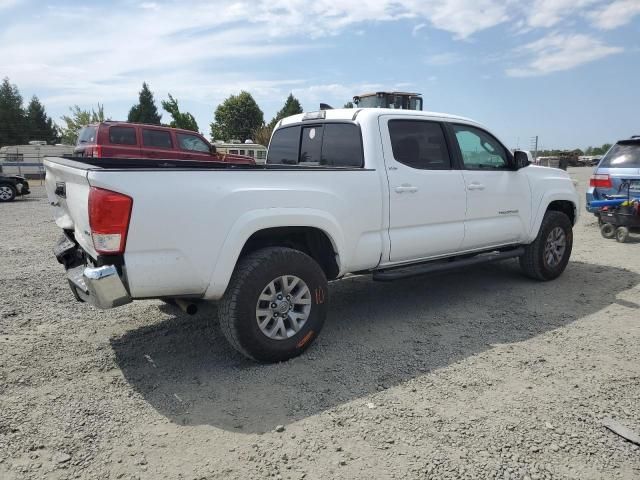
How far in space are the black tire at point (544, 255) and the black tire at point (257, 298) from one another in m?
A: 3.20

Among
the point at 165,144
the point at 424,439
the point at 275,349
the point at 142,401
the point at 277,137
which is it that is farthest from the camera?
the point at 165,144

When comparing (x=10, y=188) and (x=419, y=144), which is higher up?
(x=419, y=144)

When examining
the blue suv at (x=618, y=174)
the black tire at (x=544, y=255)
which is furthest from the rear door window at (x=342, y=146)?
the blue suv at (x=618, y=174)

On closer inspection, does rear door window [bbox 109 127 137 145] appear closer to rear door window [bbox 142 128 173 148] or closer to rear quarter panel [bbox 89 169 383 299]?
rear door window [bbox 142 128 173 148]

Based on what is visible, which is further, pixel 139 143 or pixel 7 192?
pixel 7 192

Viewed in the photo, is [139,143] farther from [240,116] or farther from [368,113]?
[240,116]

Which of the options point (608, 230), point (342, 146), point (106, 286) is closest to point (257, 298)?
point (106, 286)

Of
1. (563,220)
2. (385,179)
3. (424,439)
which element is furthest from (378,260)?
(563,220)

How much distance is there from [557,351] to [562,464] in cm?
153

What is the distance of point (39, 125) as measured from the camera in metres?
56.8

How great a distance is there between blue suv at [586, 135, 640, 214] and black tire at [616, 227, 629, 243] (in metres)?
0.50

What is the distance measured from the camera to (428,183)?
4473mm

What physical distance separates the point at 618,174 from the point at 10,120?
62.3 meters

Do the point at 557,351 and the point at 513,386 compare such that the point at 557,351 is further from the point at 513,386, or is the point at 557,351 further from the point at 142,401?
the point at 142,401
